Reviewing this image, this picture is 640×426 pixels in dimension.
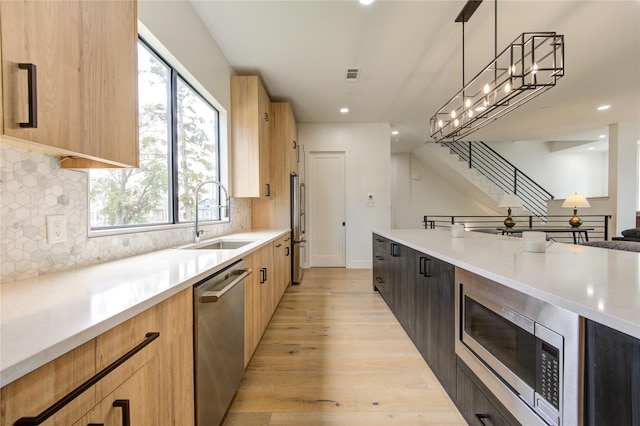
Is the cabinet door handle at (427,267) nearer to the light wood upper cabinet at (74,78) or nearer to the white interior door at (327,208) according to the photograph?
the light wood upper cabinet at (74,78)

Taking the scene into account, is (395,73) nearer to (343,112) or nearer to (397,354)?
(343,112)

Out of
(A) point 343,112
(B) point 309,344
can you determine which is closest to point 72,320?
(B) point 309,344

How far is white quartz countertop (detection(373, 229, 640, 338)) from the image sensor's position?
0.65 meters

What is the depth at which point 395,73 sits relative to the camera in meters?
3.32

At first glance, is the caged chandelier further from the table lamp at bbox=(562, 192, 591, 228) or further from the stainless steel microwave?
the table lamp at bbox=(562, 192, 591, 228)

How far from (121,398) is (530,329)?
1306 mm

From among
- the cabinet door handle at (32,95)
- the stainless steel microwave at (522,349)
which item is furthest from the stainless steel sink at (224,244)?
the stainless steel microwave at (522,349)

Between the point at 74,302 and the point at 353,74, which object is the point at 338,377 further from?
the point at 353,74

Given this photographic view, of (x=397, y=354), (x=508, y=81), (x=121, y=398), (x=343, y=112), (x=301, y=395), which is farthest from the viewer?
(x=343, y=112)

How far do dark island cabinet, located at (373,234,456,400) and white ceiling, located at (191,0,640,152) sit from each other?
7.04ft

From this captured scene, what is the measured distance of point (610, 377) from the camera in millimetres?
634

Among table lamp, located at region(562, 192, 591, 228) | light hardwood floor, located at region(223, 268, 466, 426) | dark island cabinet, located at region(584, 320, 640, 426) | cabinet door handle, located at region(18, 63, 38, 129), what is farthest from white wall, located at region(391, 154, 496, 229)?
Result: cabinet door handle, located at region(18, 63, 38, 129)

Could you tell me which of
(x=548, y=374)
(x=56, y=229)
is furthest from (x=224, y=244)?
(x=548, y=374)

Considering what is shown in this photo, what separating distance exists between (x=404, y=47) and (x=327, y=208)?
120 inches
